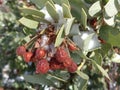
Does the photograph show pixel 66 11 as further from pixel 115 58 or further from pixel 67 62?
pixel 115 58

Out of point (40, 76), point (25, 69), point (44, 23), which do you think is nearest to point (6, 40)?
point (25, 69)

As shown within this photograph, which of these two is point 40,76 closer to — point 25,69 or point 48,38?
point 48,38

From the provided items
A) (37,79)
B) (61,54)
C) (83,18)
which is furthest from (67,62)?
(37,79)

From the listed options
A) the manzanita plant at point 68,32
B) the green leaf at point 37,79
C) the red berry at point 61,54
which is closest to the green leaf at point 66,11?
the manzanita plant at point 68,32

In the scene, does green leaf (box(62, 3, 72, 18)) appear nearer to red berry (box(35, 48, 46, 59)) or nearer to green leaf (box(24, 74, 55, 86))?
red berry (box(35, 48, 46, 59))

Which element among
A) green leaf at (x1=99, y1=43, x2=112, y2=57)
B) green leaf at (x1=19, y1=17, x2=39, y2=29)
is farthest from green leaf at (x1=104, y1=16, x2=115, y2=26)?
green leaf at (x1=19, y1=17, x2=39, y2=29)

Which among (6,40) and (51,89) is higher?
(6,40)
